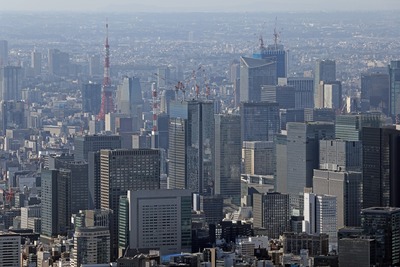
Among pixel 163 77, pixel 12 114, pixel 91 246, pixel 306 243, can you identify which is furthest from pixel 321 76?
pixel 91 246

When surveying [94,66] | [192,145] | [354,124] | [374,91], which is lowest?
[192,145]

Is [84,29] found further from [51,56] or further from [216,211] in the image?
→ [216,211]

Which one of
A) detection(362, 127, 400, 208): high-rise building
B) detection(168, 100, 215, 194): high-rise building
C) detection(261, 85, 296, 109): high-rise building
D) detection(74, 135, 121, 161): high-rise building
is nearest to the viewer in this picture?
detection(362, 127, 400, 208): high-rise building

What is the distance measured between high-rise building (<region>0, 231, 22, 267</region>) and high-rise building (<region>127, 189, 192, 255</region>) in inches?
78.9

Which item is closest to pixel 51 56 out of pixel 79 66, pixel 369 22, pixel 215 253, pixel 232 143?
pixel 79 66

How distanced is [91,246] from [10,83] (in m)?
26.2

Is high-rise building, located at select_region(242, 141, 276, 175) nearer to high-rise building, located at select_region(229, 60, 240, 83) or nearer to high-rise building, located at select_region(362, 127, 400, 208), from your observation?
high-rise building, located at select_region(362, 127, 400, 208)

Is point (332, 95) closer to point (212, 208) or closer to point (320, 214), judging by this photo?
point (212, 208)

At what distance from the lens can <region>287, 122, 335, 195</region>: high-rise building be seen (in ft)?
99.7

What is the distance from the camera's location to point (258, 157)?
112 ft

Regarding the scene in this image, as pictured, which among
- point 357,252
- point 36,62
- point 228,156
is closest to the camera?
point 357,252

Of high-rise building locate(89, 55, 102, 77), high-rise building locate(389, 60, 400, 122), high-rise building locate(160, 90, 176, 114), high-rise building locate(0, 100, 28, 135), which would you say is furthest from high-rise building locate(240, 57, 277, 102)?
high-rise building locate(0, 100, 28, 135)

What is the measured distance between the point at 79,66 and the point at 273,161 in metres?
11.8

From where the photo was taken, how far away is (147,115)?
41.6 m
